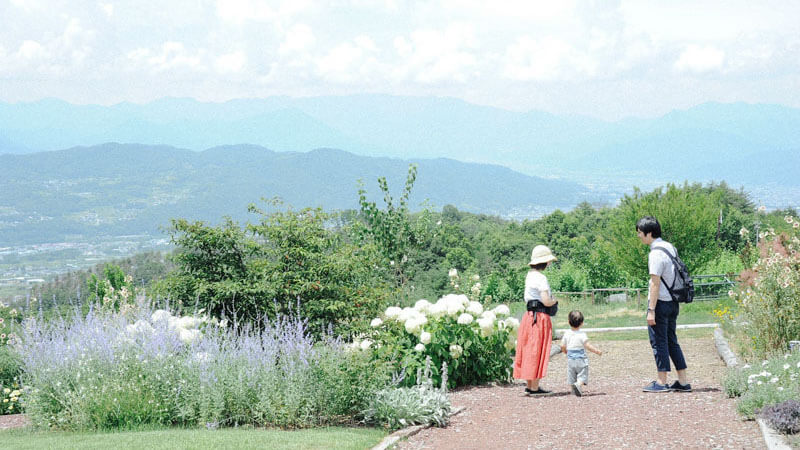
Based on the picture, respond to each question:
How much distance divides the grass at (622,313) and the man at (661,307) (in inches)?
260

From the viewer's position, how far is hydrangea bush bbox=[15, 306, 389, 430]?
596 cm

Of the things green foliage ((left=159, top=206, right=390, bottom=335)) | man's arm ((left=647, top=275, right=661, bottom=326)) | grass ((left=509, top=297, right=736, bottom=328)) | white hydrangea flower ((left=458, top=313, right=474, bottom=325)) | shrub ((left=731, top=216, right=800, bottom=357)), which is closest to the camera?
man's arm ((left=647, top=275, right=661, bottom=326))

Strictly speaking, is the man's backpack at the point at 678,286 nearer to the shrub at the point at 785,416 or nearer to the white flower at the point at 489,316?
the shrub at the point at 785,416

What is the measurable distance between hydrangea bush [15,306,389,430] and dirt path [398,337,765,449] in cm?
78

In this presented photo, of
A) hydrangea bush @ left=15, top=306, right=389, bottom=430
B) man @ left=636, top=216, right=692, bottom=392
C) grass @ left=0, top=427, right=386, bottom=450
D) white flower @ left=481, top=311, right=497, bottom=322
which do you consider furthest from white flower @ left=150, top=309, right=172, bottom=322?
man @ left=636, top=216, right=692, bottom=392

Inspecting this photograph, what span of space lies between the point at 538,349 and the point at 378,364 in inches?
63.4

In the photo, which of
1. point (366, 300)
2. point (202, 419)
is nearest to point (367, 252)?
point (366, 300)

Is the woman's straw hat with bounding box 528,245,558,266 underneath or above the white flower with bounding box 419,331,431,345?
above

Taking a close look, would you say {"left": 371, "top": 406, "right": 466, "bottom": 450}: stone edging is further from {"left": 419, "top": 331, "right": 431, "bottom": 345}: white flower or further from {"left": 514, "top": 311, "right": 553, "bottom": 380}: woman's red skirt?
{"left": 514, "top": 311, "right": 553, "bottom": 380}: woman's red skirt

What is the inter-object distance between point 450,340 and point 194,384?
2.66 m

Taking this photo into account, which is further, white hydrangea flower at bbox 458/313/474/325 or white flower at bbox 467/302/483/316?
white flower at bbox 467/302/483/316

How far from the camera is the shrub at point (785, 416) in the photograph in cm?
508

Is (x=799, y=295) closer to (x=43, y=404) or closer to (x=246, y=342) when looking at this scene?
(x=246, y=342)

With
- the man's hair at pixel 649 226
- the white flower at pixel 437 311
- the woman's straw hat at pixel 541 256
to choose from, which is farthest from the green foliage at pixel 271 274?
the man's hair at pixel 649 226
